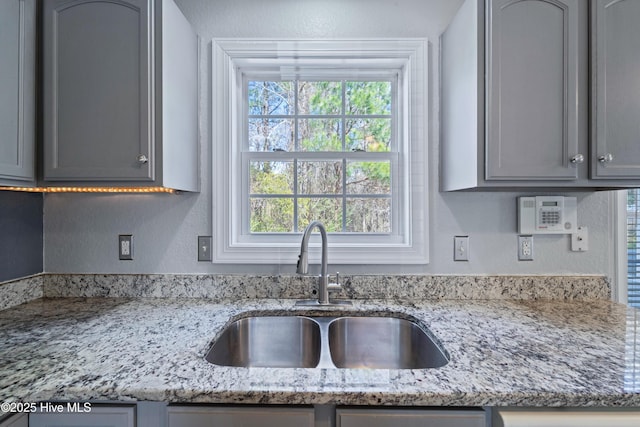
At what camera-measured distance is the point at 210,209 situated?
164 cm

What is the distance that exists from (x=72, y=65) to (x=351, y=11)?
4.05ft

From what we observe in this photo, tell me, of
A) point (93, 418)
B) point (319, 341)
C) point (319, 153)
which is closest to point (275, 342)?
point (319, 341)

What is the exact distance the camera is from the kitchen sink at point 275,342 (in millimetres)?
1389

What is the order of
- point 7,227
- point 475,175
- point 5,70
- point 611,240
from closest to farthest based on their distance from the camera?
point 5,70 → point 475,175 → point 7,227 → point 611,240

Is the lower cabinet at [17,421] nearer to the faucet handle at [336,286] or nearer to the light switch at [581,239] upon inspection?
the faucet handle at [336,286]

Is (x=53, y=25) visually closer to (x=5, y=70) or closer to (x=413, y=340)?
(x=5, y=70)

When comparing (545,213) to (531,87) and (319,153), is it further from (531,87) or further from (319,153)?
(319,153)

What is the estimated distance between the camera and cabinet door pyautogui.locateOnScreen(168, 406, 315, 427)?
85cm

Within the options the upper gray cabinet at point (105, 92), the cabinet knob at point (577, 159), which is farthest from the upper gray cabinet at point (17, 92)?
the cabinet knob at point (577, 159)

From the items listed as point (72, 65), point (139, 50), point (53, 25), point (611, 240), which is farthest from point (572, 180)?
point (53, 25)

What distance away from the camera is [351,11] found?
1631 mm

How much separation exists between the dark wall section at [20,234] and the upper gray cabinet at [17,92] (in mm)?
316

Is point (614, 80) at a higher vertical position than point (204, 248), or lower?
higher

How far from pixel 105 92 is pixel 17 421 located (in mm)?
1079
